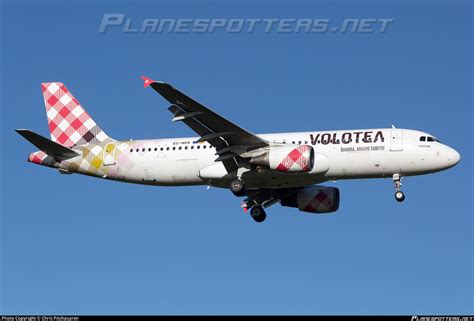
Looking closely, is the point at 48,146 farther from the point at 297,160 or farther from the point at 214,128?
the point at 297,160

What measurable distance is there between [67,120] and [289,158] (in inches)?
619

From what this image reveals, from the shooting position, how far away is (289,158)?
1976 inches

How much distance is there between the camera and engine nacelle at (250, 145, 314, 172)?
164 ft

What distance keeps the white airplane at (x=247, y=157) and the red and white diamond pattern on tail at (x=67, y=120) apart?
68 mm

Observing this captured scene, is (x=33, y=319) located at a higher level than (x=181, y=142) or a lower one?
lower

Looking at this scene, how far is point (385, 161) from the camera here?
166 ft

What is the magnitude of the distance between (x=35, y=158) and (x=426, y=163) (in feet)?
71.9

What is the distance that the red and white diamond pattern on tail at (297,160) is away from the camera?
49.8m

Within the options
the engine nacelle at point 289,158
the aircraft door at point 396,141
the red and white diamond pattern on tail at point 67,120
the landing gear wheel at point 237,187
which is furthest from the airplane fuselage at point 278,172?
the red and white diamond pattern on tail at point 67,120

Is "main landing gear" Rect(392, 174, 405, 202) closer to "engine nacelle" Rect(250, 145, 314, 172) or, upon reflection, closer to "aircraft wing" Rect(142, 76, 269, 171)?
"engine nacelle" Rect(250, 145, 314, 172)

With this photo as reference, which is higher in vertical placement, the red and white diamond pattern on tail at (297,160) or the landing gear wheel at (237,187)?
the red and white diamond pattern on tail at (297,160)

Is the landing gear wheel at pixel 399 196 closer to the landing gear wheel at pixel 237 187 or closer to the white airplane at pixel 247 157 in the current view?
the white airplane at pixel 247 157

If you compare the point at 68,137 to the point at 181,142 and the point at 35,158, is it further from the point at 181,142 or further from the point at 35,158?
the point at 181,142

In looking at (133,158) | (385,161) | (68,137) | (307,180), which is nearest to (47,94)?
(68,137)
